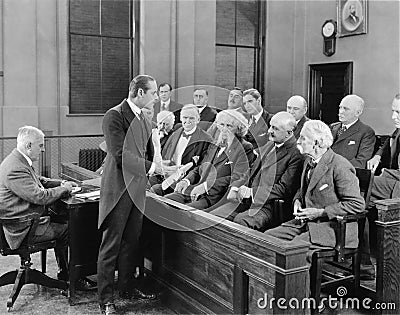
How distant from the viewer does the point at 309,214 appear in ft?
11.9

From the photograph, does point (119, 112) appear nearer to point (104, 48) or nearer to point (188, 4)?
point (104, 48)

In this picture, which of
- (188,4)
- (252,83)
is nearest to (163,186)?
(188,4)

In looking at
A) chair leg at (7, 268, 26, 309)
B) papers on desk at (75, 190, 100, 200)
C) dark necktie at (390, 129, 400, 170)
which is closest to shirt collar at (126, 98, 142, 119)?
papers on desk at (75, 190, 100, 200)

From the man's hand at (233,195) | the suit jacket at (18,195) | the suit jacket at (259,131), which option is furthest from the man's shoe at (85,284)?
the suit jacket at (259,131)

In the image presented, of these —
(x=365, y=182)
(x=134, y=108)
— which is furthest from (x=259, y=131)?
(x=134, y=108)

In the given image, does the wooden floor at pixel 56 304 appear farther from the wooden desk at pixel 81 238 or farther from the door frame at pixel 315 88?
the door frame at pixel 315 88

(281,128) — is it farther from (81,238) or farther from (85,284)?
(85,284)

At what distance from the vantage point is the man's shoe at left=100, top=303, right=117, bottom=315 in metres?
3.76

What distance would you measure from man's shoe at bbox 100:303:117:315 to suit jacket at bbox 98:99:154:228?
23.0 inches

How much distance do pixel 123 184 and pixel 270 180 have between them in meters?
1.20

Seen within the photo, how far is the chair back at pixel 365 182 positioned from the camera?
392 centimetres

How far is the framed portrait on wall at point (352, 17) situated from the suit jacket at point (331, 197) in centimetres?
605

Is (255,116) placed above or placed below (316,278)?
above

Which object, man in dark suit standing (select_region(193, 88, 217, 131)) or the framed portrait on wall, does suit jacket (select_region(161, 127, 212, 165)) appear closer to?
man in dark suit standing (select_region(193, 88, 217, 131))
